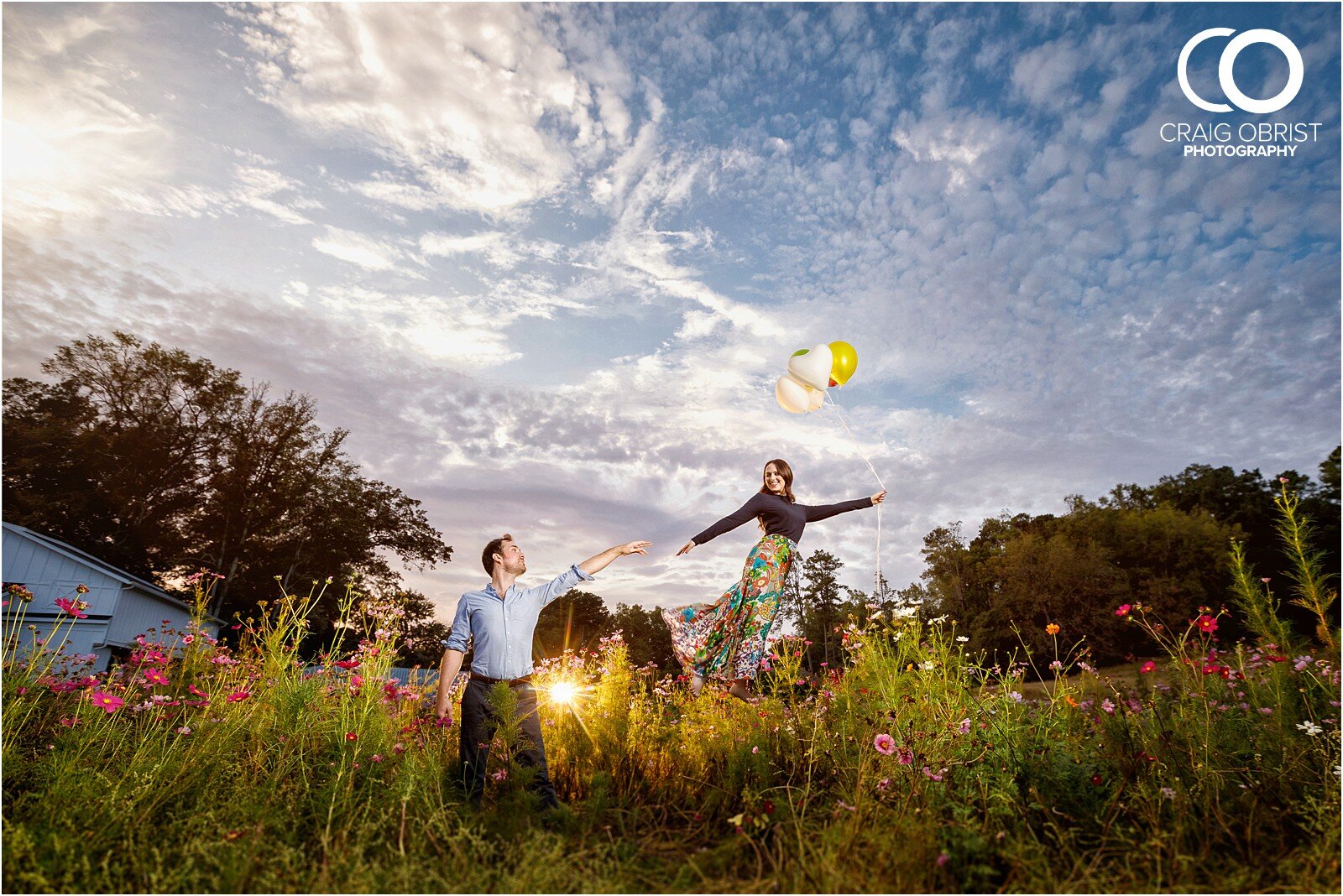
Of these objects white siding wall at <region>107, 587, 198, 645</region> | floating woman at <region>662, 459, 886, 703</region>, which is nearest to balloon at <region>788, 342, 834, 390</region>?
floating woman at <region>662, 459, 886, 703</region>

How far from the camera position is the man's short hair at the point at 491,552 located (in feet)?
15.4

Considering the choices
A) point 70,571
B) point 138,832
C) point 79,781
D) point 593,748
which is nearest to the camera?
point 138,832

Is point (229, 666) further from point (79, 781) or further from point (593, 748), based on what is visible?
point (593, 748)

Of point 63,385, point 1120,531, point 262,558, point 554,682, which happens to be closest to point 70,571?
point 262,558

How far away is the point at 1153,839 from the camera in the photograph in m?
2.78

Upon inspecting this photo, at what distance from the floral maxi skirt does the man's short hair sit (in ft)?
8.86

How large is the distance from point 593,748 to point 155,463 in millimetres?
32836

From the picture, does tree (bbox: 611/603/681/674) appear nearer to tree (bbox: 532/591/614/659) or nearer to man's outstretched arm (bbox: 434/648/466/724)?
tree (bbox: 532/591/614/659)

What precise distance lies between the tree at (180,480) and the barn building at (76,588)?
435 cm

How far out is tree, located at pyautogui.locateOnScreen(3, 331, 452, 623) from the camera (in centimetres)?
2778

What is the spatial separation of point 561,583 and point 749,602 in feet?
8.46

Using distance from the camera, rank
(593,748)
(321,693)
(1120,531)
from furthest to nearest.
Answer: (1120,531) → (593,748) → (321,693)

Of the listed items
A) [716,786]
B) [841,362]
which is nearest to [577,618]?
[841,362]

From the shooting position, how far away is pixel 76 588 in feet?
57.5
